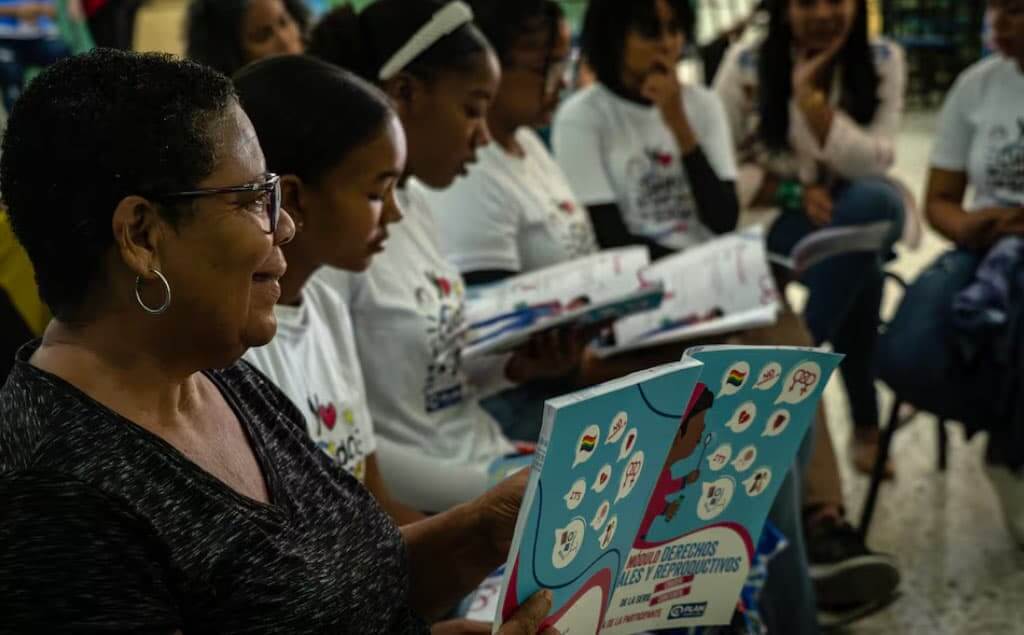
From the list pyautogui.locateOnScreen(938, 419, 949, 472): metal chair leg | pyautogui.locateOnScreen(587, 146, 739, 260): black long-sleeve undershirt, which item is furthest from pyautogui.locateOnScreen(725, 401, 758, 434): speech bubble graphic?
pyautogui.locateOnScreen(938, 419, 949, 472): metal chair leg

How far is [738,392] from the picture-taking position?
1.13 metres

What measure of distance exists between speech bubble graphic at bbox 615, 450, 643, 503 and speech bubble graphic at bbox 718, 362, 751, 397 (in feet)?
0.43

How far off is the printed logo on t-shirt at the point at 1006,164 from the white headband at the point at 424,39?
1.44 meters

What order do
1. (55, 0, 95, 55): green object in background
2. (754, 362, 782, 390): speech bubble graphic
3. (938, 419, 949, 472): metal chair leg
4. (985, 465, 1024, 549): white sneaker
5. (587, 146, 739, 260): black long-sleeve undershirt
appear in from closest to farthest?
(754, 362, 782, 390): speech bubble graphic
(985, 465, 1024, 549): white sneaker
(587, 146, 739, 260): black long-sleeve undershirt
(938, 419, 949, 472): metal chair leg
(55, 0, 95, 55): green object in background

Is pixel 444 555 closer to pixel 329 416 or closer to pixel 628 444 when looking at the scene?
pixel 329 416

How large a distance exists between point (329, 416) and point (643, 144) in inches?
58.5

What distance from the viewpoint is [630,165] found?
2.62m

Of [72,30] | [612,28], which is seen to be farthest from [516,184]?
[72,30]

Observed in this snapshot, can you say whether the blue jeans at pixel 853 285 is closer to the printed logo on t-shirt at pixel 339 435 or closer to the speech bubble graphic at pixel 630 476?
the printed logo on t-shirt at pixel 339 435

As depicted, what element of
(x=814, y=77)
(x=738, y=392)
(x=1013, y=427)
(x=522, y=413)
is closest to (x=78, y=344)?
(x=738, y=392)

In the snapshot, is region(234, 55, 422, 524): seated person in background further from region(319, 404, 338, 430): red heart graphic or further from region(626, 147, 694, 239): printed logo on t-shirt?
region(626, 147, 694, 239): printed logo on t-shirt

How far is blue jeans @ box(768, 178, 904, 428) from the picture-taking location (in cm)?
280

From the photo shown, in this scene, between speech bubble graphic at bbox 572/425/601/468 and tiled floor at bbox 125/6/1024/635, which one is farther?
tiled floor at bbox 125/6/1024/635

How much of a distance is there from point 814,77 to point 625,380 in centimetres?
236
